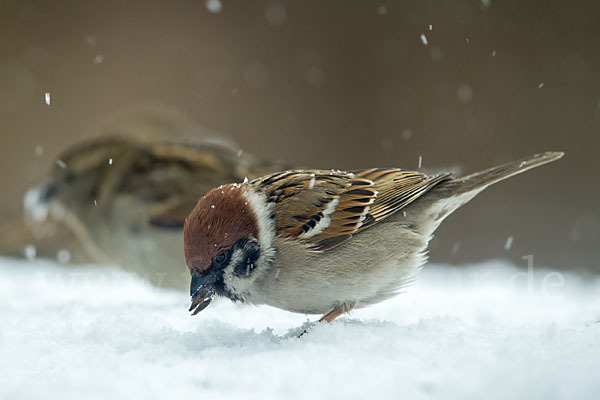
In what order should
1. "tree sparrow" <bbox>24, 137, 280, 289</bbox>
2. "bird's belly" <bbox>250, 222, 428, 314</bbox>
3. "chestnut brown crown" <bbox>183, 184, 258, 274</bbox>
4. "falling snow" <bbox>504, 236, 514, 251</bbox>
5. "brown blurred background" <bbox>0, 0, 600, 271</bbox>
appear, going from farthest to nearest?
1. "falling snow" <bbox>504, 236, 514, 251</bbox>
2. "brown blurred background" <bbox>0, 0, 600, 271</bbox>
3. "tree sparrow" <bbox>24, 137, 280, 289</bbox>
4. "bird's belly" <bbox>250, 222, 428, 314</bbox>
5. "chestnut brown crown" <bbox>183, 184, 258, 274</bbox>

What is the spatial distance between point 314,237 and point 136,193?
4.65 feet

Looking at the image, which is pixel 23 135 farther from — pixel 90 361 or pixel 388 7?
pixel 90 361

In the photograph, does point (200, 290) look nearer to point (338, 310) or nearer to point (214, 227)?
point (214, 227)

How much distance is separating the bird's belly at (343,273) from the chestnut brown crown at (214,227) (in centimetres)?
16

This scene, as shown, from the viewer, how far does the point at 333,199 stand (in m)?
1.86

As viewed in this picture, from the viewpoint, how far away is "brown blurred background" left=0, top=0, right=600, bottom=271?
443 centimetres

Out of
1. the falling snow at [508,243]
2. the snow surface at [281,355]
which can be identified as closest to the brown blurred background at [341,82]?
the falling snow at [508,243]

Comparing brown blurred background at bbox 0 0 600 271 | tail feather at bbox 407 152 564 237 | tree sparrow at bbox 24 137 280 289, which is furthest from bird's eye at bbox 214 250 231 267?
brown blurred background at bbox 0 0 600 271

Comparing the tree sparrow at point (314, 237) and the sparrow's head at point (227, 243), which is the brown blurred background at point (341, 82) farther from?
the sparrow's head at point (227, 243)

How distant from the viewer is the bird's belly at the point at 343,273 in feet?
5.62

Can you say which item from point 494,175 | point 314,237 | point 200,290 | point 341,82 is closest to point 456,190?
point 494,175

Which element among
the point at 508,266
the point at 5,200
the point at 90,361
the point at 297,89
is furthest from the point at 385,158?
the point at 90,361

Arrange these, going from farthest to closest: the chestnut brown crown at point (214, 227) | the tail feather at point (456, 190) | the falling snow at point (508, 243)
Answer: the falling snow at point (508, 243) < the tail feather at point (456, 190) < the chestnut brown crown at point (214, 227)

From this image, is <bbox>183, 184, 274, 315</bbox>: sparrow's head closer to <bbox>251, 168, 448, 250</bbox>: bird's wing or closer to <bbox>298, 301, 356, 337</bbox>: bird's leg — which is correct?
<bbox>251, 168, 448, 250</bbox>: bird's wing
